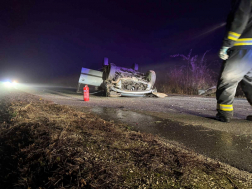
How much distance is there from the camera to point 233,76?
3.06 m

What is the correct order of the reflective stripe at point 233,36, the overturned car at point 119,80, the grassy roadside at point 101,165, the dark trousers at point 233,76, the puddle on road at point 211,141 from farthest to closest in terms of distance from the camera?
the overturned car at point 119,80
the dark trousers at point 233,76
the reflective stripe at point 233,36
the puddle on road at point 211,141
the grassy roadside at point 101,165

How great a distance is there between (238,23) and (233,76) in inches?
36.6

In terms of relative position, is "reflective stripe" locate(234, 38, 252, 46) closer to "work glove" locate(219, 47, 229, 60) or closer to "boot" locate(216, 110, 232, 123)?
"work glove" locate(219, 47, 229, 60)

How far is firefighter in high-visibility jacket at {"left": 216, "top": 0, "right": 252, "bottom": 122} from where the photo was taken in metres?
2.74

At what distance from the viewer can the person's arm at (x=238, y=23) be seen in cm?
266

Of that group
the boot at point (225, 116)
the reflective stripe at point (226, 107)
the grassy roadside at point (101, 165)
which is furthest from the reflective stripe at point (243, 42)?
the grassy roadside at point (101, 165)

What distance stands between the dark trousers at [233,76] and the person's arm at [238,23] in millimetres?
225

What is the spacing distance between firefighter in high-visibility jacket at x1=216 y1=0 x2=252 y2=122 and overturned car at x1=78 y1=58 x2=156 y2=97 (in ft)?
20.3

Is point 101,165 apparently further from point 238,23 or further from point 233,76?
point 238,23

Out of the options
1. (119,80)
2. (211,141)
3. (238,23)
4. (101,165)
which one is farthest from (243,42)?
(119,80)

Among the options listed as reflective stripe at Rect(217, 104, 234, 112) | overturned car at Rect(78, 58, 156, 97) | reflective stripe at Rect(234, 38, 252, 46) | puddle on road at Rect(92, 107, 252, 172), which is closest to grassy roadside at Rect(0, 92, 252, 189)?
puddle on road at Rect(92, 107, 252, 172)

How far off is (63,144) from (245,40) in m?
3.42

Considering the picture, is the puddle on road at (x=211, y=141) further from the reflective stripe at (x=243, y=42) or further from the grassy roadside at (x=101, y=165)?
the reflective stripe at (x=243, y=42)

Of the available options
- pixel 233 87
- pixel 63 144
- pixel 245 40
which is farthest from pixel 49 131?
pixel 245 40
